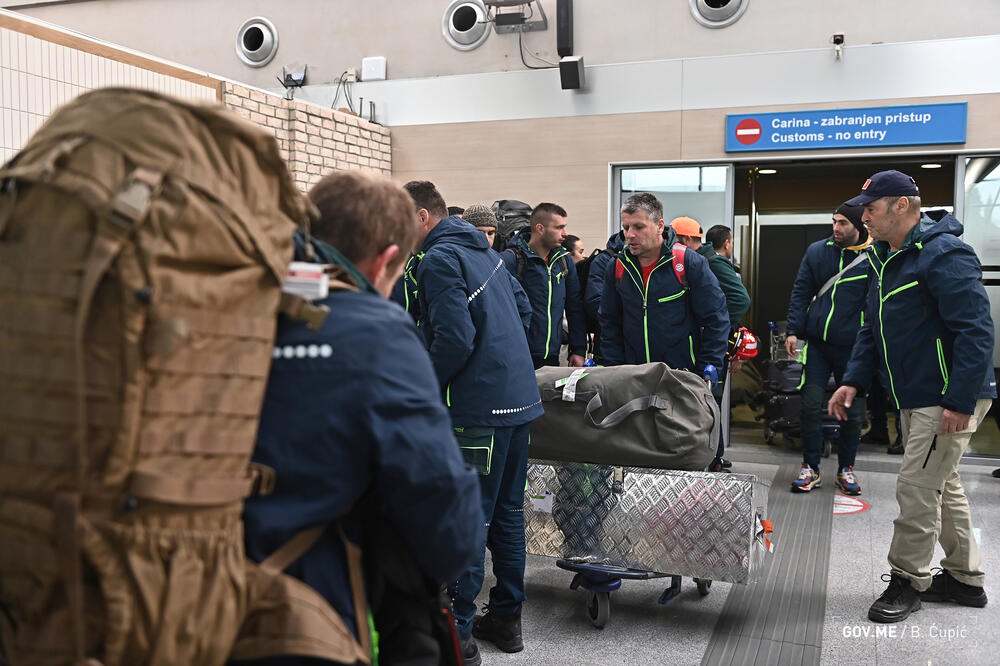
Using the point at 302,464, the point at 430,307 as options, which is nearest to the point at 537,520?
the point at 430,307

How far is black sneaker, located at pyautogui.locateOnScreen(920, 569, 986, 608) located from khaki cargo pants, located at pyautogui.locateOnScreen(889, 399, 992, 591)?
0.57ft

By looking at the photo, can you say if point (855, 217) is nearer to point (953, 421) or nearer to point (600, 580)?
point (953, 421)

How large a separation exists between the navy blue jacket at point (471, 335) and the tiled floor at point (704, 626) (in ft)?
3.11

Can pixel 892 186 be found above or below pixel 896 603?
above

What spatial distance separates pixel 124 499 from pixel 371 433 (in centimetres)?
36

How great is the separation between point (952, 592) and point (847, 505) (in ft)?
5.59

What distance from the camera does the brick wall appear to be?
672cm

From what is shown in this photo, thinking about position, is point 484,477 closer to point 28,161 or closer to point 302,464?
point 302,464

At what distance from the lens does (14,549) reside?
115 centimetres

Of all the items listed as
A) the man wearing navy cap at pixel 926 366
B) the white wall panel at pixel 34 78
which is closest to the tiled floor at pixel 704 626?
the man wearing navy cap at pixel 926 366

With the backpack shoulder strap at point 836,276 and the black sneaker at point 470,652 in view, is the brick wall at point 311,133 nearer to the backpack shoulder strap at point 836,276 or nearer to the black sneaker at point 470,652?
the backpack shoulder strap at point 836,276

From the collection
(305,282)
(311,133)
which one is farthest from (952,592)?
(311,133)

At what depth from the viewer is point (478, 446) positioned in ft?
10.0

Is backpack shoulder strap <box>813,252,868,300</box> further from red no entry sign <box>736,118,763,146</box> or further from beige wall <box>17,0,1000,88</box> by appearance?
beige wall <box>17,0,1000,88</box>
